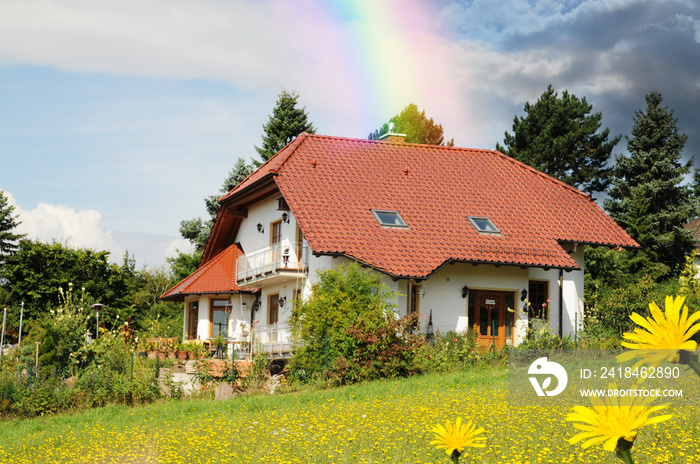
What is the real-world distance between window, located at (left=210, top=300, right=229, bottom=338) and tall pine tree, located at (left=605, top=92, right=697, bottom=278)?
20.5 meters

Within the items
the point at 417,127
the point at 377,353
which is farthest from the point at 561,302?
the point at 417,127

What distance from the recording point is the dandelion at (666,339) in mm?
1800

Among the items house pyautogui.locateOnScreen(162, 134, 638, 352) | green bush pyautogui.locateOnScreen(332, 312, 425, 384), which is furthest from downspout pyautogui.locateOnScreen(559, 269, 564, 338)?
green bush pyautogui.locateOnScreen(332, 312, 425, 384)

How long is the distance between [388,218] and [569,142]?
2552cm

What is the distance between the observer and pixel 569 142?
48.0 m

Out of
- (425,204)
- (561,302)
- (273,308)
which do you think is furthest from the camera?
(273,308)

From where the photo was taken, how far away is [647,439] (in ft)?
31.8

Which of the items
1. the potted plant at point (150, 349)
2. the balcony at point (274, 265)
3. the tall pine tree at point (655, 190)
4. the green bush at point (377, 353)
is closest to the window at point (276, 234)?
the balcony at point (274, 265)

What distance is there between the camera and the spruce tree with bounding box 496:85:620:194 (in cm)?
4828

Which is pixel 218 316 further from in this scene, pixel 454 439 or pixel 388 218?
pixel 454 439

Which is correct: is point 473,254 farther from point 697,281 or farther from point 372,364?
point 697,281

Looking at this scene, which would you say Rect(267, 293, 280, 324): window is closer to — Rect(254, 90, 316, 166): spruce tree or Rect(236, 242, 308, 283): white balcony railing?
Rect(236, 242, 308, 283): white balcony railing

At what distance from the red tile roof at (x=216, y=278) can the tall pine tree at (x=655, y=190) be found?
19870 mm

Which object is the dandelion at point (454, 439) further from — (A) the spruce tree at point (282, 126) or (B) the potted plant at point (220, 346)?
(A) the spruce tree at point (282, 126)
